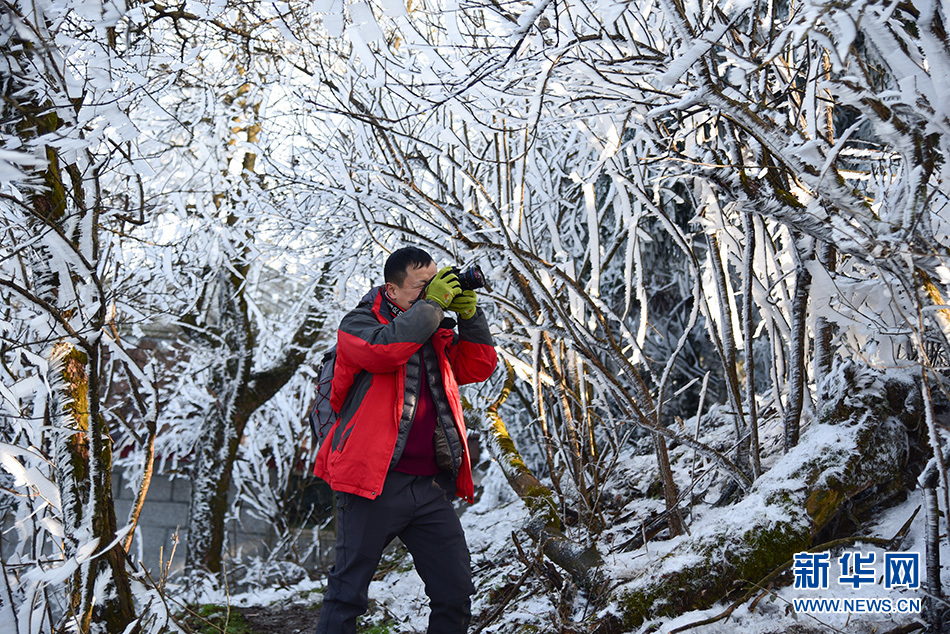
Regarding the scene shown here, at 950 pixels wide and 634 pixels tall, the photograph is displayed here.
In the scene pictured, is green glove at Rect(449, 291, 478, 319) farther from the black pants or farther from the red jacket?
the black pants

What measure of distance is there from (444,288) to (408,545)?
0.87 metres

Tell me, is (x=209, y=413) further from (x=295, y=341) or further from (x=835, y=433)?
(x=835, y=433)

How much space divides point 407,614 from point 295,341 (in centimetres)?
409

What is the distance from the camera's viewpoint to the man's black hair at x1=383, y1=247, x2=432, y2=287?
233 cm

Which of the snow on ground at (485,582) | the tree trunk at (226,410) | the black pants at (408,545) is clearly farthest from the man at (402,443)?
the tree trunk at (226,410)

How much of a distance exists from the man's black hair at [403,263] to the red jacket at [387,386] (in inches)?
3.0

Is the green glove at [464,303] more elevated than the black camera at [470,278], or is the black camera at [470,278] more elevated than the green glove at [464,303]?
the black camera at [470,278]

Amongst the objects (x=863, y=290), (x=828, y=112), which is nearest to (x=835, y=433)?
(x=863, y=290)

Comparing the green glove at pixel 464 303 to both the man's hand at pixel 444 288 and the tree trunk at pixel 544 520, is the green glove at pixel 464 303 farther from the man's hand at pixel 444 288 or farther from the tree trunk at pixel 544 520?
the tree trunk at pixel 544 520

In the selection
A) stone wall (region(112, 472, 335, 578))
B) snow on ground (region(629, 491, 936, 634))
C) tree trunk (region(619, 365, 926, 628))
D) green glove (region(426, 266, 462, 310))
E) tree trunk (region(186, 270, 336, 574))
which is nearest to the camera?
snow on ground (region(629, 491, 936, 634))

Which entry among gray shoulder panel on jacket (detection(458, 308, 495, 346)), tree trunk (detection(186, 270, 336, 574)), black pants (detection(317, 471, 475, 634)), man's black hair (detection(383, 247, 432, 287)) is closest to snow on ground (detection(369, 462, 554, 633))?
black pants (detection(317, 471, 475, 634))

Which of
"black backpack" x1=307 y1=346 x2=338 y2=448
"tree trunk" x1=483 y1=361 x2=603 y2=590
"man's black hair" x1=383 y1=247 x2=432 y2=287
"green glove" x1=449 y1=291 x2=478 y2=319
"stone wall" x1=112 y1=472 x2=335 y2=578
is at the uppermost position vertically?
"man's black hair" x1=383 y1=247 x2=432 y2=287

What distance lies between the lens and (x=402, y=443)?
6.84 ft

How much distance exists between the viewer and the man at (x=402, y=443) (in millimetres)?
2035
